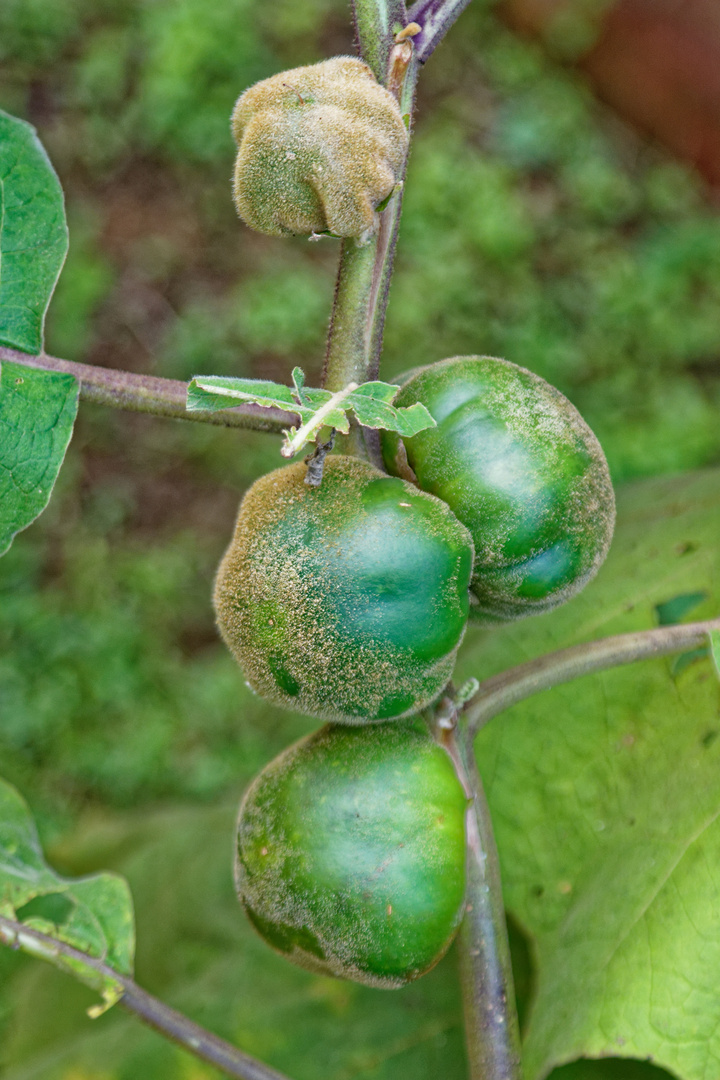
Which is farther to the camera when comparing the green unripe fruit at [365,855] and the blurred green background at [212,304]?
the blurred green background at [212,304]

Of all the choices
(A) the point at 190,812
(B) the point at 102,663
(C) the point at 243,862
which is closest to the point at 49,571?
(B) the point at 102,663

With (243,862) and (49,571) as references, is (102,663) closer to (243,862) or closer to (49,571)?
(49,571)

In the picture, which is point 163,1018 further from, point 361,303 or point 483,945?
point 361,303

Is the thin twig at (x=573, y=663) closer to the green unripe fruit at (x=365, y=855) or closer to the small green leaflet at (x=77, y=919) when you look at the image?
the green unripe fruit at (x=365, y=855)

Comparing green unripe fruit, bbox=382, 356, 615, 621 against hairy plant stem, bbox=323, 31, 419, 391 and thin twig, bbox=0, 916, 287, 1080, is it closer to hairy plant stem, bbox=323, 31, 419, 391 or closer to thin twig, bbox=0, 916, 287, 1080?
hairy plant stem, bbox=323, 31, 419, 391

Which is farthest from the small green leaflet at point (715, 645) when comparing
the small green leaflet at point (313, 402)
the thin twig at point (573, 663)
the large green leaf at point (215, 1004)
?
the large green leaf at point (215, 1004)

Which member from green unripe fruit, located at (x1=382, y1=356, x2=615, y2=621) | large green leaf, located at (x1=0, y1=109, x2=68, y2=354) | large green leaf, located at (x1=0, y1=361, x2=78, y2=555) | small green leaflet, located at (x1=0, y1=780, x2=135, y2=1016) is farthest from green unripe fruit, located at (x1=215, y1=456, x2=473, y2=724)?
small green leaflet, located at (x1=0, y1=780, x2=135, y2=1016)
